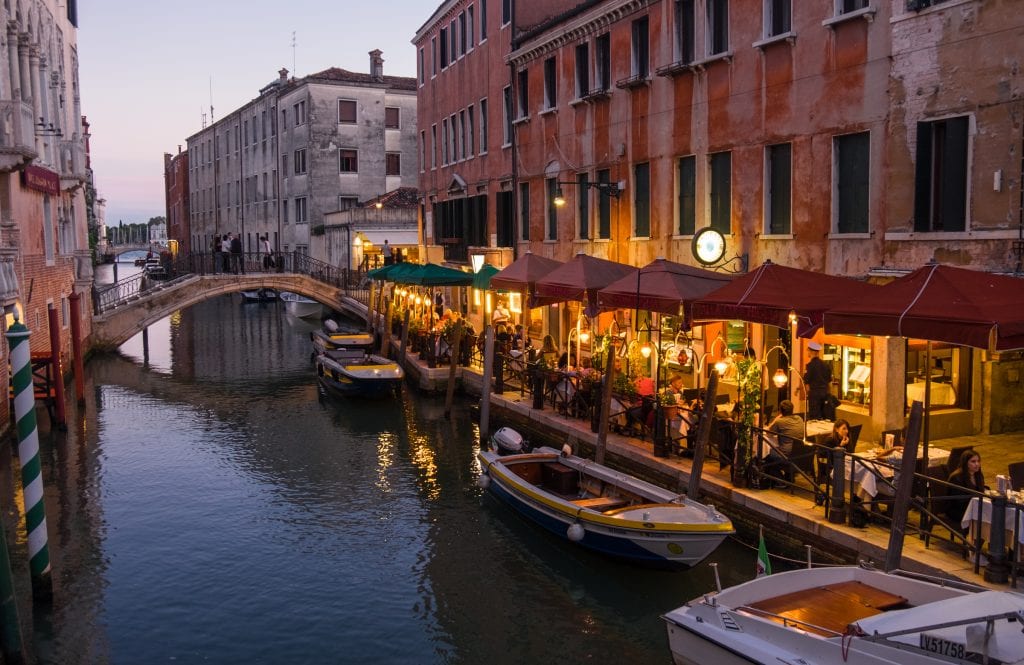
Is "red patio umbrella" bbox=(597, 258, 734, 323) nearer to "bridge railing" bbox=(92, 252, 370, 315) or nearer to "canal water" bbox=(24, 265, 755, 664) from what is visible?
"canal water" bbox=(24, 265, 755, 664)

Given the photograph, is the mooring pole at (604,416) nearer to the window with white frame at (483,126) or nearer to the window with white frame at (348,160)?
the window with white frame at (483,126)

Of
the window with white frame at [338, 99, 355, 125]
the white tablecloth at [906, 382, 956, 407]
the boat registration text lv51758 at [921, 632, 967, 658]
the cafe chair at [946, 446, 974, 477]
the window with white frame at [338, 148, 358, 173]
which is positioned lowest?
the boat registration text lv51758 at [921, 632, 967, 658]

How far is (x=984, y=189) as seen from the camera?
1193 cm

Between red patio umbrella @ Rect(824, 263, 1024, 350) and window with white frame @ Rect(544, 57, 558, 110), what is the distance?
581 inches

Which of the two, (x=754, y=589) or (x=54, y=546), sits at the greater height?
(x=754, y=589)

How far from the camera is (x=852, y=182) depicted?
14234 millimetres

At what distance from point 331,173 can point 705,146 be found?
35061 millimetres

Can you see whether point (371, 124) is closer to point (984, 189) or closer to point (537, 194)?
point (537, 194)

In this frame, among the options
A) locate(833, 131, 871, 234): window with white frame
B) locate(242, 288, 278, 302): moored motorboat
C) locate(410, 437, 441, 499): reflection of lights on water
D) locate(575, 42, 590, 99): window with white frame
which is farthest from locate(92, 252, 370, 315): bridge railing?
locate(833, 131, 871, 234): window with white frame

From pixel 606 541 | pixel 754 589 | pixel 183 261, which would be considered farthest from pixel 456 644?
pixel 183 261

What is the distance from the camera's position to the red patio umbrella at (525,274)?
61.9 ft

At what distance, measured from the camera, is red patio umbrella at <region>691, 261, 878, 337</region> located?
11.7m

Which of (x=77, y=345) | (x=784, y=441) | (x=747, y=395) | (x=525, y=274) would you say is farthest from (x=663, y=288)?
(x=77, y=345)

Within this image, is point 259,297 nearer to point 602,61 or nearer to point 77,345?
point 77,345
